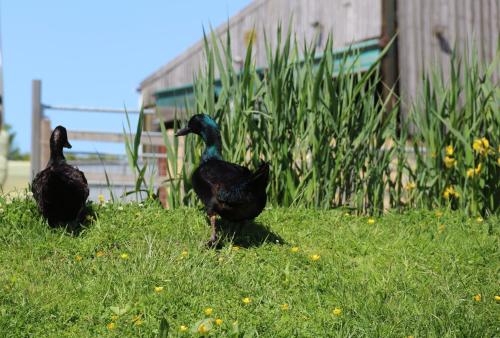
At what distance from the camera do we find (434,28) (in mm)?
17234

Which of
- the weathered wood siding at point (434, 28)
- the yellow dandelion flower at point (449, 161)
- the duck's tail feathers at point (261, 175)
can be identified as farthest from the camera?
the weathered wood siding at point (434, 28)

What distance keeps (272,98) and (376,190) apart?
1.52m

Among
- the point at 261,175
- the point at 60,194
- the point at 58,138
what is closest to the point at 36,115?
the point at 58,138

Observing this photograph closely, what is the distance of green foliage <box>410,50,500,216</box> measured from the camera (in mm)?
8609

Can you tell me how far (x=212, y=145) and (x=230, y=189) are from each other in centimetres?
89

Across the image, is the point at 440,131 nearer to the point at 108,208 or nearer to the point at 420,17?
the point at 108,208

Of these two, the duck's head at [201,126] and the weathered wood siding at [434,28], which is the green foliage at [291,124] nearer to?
the duck's head at [201,126]

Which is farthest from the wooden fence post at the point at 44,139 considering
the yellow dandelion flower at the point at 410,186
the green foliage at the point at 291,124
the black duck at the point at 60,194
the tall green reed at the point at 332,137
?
the yellow dandelion flower at the point at 410,186

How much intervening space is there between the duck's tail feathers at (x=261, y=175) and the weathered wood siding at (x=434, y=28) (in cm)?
1040

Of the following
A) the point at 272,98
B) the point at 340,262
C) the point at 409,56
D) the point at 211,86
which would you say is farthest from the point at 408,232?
the point at 409,56

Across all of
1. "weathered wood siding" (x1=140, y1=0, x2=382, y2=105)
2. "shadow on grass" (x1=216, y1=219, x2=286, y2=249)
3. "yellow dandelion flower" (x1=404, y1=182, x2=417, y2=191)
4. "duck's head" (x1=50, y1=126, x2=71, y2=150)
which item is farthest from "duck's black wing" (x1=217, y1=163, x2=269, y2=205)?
"weathered wood siding" (x1=140, y1=0, x2=382, y2=105)

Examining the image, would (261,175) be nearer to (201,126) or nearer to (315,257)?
(315,257)

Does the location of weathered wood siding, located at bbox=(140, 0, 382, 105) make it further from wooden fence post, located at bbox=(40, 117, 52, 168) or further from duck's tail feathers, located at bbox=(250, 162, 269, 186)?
duck's tail feathers, located at bbox=(250, 162, 269, 186)

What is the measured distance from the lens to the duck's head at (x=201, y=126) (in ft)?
23.7
